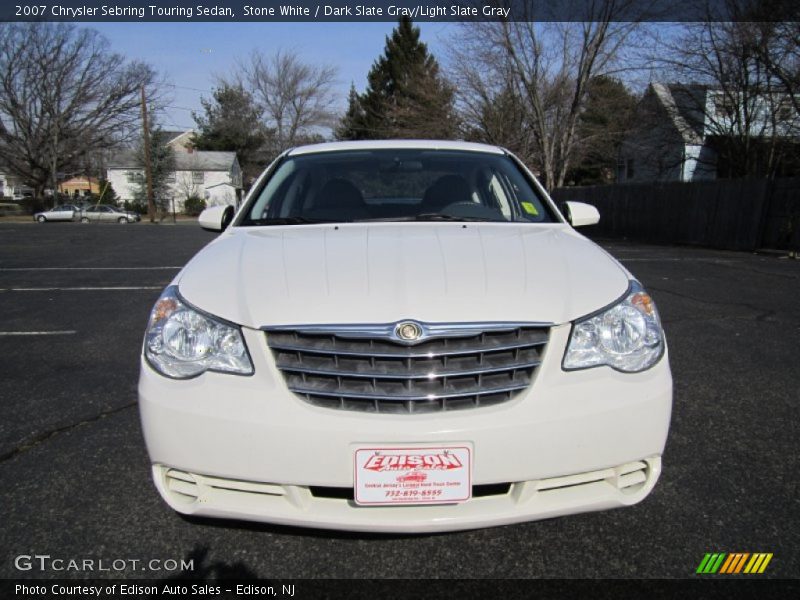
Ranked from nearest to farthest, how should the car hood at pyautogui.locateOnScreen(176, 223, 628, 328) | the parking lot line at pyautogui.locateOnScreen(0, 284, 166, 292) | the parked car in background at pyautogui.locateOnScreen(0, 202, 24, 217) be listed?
the car hood at pyautogui.locateOnScreen(176, 223, 628, 328) → the parking lot line at pyautogui.locateOnScreen(0, 284, 166, 292) → the parked car in background at pyautogui.locateOnScreen(0, 202, 24, 217)

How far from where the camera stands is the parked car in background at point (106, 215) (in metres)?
37.9

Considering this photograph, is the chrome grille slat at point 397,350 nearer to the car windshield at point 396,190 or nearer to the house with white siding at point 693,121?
the car windshield at point 396,190

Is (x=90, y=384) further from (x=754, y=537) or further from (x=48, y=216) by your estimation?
(x=48, y=216)

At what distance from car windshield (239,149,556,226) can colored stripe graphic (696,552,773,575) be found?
165cm

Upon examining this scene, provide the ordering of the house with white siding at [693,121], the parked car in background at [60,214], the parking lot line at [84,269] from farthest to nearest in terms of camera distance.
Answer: the parked car in background at [60,214]
the house with white siding at [693,121]
the parking lot line at [84,269]

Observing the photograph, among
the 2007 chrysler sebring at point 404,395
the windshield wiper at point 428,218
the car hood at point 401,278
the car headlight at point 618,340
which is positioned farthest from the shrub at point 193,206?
the car headlight at point 618,340

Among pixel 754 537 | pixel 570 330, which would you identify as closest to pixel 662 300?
pixel 754 537

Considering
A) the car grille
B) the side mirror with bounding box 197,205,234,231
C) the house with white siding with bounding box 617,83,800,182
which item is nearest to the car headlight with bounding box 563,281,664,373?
the car grille

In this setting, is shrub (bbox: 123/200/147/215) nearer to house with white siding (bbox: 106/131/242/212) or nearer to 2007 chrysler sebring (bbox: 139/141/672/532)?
house with white siding (bbox: 106/131/242/212)

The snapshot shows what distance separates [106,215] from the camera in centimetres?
3834

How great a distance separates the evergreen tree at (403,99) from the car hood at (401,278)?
26511 mm

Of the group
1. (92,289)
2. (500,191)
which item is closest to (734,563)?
(500,191)

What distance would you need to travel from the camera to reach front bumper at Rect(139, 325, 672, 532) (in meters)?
1.55

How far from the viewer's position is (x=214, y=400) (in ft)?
5.31
